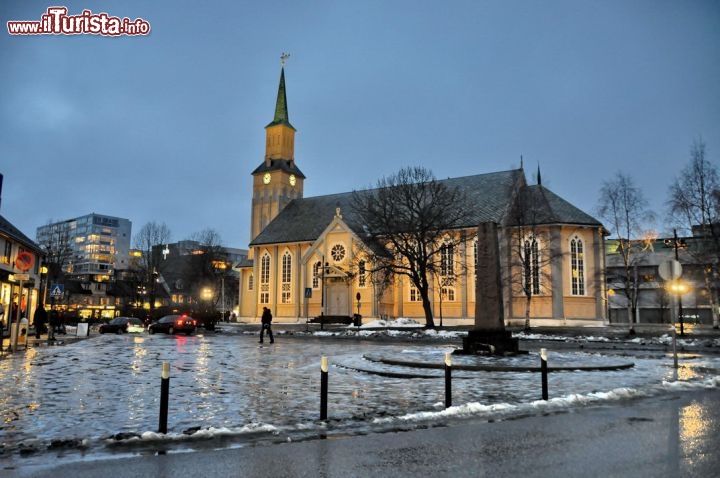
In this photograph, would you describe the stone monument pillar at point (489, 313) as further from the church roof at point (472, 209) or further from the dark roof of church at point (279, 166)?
the dark roof of church at point (279, 166)

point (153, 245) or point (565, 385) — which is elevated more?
point (153, 245)

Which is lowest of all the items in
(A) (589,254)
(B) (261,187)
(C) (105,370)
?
(C) (105,370)

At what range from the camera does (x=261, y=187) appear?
7081cm

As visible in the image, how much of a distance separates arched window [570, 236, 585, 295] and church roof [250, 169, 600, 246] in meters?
2.01

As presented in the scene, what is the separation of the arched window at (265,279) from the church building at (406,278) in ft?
0.36

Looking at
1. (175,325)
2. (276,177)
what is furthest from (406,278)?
(276,177)

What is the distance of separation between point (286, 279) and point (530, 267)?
27303 millimetres

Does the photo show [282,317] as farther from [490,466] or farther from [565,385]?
[490,466]

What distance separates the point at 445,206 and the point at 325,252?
57.3 ft

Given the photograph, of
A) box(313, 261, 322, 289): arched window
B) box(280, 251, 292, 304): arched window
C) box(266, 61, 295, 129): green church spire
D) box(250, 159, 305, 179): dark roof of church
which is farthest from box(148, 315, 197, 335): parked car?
box(266, 61, 295, 129): green church spire

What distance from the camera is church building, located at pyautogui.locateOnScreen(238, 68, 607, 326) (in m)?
46.7

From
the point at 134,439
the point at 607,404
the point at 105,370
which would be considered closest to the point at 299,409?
the point at 134,439

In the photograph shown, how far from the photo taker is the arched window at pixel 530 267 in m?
40.9

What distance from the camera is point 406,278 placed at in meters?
54.0
